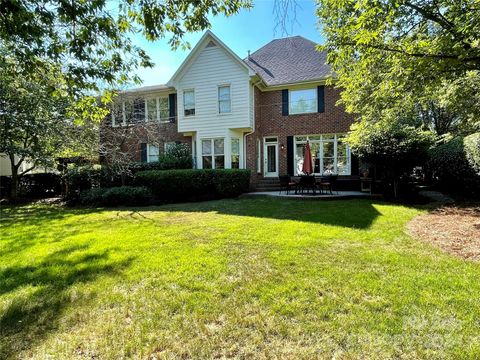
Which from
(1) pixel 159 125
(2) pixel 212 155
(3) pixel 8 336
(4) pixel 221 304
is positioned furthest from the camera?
(1) pixel 159 125

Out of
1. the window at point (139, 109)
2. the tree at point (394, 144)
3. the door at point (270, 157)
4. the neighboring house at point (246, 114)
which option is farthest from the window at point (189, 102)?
the tree at point (394, 144)

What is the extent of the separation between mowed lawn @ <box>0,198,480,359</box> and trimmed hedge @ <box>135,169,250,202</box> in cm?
679

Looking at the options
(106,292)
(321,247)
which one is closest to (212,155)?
(321,247)

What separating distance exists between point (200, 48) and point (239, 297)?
14055 millimetres

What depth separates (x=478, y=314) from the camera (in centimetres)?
284

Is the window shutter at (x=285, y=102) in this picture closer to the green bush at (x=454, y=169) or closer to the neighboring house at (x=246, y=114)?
the neighboring house at (x=246, y=114)

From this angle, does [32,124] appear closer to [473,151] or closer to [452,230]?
[452,230]

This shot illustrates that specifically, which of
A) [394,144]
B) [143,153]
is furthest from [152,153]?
[394,144]

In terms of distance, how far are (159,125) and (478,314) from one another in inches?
616

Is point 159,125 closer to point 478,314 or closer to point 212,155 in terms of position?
point 212,155

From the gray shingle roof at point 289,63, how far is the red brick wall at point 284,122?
0.88 meters

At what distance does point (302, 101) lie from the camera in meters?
15.4

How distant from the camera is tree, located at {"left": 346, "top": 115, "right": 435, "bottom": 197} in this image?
415 inches

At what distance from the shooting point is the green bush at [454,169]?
11367 millimetres
